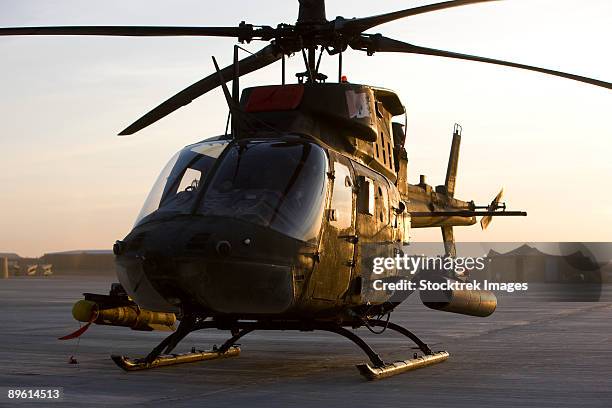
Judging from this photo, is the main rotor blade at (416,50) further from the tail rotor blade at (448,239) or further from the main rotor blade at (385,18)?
the tail rotor blade at (448,239)

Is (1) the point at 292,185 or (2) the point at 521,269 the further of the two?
(2) the point at 521,269

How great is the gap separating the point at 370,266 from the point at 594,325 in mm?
11241

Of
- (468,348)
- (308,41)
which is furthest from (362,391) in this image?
(468,348)

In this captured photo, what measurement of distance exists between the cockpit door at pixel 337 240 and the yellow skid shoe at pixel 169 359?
2.24 meters

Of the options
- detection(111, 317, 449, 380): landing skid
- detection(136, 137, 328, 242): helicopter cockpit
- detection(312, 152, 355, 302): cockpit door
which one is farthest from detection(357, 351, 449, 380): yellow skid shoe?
detection(136, 137, 328, 242): helicopter cockpit

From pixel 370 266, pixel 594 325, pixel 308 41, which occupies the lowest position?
pixel 594 325

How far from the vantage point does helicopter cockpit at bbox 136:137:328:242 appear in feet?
31.0

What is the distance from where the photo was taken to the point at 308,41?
11586mm

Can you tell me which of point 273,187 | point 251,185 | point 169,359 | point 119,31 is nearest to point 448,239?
point 169,359

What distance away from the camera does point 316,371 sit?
1111 cm

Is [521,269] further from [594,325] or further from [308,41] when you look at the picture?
[308,41]

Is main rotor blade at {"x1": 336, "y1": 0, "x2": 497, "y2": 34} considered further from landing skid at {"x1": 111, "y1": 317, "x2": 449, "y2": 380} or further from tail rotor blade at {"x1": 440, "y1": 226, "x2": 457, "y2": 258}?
tail rotor blade at {"x1": 440, "y1": 226, "x2": 457, "y2": 258}

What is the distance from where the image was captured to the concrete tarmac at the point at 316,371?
8.52m

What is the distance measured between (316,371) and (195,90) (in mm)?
4034
